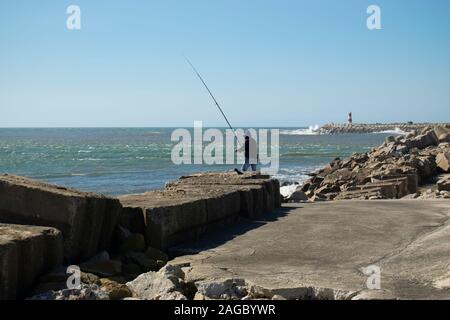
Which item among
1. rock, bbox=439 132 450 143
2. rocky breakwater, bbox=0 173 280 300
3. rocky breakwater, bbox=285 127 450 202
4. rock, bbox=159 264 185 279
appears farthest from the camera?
rock, bbox=439 132 450 143

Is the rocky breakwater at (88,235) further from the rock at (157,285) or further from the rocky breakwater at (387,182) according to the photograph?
the rocky breakwater at (387,182)

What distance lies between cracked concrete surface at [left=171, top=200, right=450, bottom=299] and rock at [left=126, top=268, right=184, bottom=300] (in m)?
0.33

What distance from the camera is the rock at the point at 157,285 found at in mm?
4203

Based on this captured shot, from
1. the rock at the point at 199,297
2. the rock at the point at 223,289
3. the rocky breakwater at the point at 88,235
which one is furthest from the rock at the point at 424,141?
the rock at the point at 199,297

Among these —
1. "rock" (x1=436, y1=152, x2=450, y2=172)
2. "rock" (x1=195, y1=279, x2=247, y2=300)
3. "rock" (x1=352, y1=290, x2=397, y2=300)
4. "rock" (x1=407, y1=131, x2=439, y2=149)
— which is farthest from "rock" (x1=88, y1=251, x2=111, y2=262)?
"rock" (x1=407, y1=131, x2=439, y2=149)

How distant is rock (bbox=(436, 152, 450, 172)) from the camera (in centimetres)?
1748

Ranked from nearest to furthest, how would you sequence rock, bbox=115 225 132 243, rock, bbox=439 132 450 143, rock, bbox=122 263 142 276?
rock, bbox=122 263 142 276 < rock, bbox=115 225 132 243 < rock, bbox=439 132 450 143

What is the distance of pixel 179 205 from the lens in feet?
21.0

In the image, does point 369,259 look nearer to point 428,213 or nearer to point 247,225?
point 247,225

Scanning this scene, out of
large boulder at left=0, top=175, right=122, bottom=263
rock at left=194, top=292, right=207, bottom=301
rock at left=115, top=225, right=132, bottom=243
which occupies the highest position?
large boulder at left=0, top=175, right=122, bottom=263

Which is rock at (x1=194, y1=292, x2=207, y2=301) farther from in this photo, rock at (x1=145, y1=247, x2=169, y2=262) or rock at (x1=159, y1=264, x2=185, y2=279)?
rock at (x1=145, y1=247, x2=169, y2=262)

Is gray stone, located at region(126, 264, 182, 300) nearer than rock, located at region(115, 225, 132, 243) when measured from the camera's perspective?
Yes
